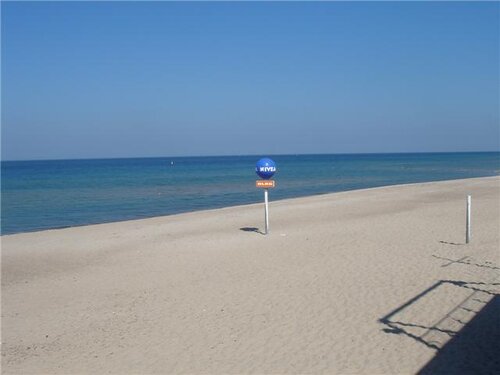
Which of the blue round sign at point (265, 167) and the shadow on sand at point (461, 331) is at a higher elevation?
the blue round sign at point (265, 167)

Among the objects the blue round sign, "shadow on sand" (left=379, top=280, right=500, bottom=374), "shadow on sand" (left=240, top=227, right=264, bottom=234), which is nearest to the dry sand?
"shadow on sand" (left=379, top=280, right=500, bottom=374)

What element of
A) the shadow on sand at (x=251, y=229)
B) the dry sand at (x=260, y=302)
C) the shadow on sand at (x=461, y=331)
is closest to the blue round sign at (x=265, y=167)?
the dry sand at (x=260, y=302)

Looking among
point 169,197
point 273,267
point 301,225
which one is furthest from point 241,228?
point 169,197

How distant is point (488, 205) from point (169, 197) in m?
21.4

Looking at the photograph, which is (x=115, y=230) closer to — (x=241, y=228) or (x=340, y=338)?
(x=241, y=228)

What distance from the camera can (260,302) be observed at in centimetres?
885

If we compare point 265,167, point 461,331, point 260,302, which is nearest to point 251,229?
point 265,167

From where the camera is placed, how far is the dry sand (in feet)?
21.5

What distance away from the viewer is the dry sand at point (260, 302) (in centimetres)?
657

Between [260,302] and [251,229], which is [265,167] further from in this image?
[260,302]

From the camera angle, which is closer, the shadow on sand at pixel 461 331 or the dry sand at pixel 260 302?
the shadow on sand at pixel 461 331

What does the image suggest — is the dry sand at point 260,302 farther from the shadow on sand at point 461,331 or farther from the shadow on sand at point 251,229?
the shadow on sand at point 251,229

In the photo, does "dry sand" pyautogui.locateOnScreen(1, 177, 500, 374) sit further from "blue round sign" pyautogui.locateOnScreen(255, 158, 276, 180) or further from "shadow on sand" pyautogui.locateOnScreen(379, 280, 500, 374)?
"blue round sign" pyautogui.locateOnScreen(255, 158, 276, 180)

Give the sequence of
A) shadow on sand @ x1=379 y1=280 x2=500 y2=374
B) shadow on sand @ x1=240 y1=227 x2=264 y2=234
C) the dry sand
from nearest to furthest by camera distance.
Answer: shadow on sand @ x1=379 y1=280 x2=500 y2=374 → the dry sand → shadow on sand @ x1=240 y1=227 x2=264 y2=234
